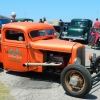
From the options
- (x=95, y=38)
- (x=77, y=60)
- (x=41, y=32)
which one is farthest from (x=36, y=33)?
(x=95, y=38)

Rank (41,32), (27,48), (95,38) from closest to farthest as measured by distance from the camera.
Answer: (27,48) → (41,32) → (95,38)

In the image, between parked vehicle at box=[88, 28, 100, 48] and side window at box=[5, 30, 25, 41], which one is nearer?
side window at box=[5, 30, 25, 41]

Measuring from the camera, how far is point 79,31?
14.6 m

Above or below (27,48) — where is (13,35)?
above

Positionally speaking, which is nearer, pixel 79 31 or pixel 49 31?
pixel 49 31

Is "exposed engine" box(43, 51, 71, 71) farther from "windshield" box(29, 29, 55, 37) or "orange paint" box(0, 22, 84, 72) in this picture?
"windshield" box(29, 29, 55, 37)

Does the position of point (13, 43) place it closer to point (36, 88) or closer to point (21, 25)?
point (21, 25)

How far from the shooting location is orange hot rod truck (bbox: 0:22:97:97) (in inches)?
194

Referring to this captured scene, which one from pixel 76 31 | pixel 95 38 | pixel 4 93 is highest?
pixel 76 31

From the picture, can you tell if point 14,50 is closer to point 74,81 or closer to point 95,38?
point 74,81

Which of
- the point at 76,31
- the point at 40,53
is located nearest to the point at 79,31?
the point at 76,31

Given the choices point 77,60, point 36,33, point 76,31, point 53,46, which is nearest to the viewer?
point 77,60

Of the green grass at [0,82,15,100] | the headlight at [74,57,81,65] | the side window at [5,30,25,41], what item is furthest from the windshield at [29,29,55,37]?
the green grass at [0,82,15,100]

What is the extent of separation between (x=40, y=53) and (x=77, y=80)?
1.42 meters
